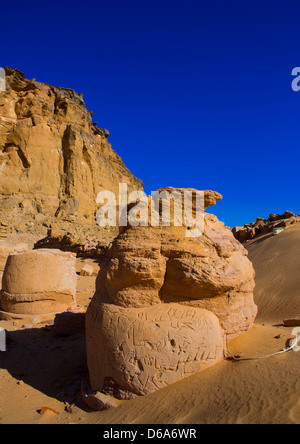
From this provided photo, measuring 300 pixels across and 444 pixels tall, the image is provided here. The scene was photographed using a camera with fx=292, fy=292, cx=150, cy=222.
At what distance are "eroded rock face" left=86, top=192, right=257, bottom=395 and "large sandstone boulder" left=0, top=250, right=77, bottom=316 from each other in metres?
2.93

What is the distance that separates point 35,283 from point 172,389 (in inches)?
161

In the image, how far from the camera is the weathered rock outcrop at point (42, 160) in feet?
73.5

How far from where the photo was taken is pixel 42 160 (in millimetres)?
23578

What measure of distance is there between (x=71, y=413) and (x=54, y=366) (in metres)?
1.35

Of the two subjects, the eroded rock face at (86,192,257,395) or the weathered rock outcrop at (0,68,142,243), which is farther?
the weathered rock outcrop at (0,68,142,243)

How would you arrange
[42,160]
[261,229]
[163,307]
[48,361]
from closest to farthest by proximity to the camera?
1. [163,307]
2. [48,361]
3. [261,229]
4. [42,160]

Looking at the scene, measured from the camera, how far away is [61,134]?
2483cm

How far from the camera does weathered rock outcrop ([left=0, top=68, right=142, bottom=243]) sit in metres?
22.4

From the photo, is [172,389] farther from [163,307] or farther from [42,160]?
[42,160]

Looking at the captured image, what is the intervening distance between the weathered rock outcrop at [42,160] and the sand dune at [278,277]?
16113 millimetres

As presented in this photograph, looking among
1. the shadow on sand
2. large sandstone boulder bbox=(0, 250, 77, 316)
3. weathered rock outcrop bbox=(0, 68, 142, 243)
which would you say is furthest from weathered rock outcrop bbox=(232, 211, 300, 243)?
the shadow on sand

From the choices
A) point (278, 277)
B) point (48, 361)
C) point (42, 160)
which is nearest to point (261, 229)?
point (278, 277)

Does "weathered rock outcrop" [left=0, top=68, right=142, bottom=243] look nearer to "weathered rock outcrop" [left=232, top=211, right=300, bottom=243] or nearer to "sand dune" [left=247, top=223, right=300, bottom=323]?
"weathered rock outcrop" [left=232, top=211, right=300, bottom=243]
